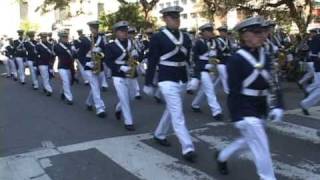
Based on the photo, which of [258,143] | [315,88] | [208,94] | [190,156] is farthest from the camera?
[208,94]

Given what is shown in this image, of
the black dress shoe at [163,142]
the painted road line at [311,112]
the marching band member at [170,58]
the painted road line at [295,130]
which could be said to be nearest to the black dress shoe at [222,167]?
the marching band member at [170,58]

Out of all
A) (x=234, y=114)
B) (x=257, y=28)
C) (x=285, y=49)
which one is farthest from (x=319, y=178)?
(x=285, y=49)

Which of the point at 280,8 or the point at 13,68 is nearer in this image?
the point at 280,8

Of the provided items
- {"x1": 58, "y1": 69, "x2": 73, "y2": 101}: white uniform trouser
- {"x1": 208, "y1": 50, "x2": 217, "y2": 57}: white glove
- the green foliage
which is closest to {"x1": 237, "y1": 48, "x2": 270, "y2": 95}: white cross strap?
{"x1": 208, "y1": 50, "x2": 217, "y2": 57}: white glove

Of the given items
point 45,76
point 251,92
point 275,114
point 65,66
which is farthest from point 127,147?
point 45,76

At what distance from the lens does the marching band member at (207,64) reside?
10.7 meters

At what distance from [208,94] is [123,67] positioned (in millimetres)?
1885

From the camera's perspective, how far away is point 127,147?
27.7ft

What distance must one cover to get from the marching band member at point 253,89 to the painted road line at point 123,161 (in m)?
1.06

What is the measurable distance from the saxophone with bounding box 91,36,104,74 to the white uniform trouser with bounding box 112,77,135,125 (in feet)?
6.45

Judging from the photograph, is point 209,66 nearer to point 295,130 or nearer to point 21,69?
point 295,130

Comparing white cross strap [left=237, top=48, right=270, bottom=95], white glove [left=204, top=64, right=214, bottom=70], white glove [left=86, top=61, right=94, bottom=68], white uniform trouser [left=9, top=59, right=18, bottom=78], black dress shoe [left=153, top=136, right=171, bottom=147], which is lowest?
white uniform trouser [left=9, top=59, right=18, bottom=78]

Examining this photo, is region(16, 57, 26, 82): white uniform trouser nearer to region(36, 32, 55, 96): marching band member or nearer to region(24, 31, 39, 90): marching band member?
region(24, 31, 39, 90): marching band member

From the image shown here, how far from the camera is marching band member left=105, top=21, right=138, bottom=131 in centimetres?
978
